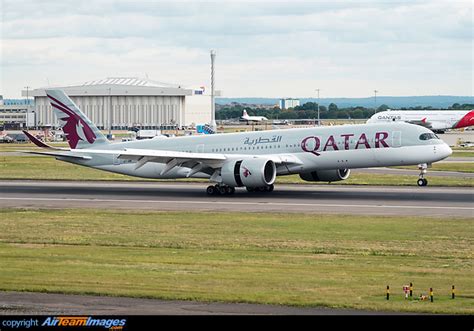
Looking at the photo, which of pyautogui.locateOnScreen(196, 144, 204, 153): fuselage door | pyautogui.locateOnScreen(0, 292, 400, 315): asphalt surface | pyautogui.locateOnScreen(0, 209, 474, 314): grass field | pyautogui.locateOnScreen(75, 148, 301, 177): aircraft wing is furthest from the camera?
pyautogui.locateOnScreen(196, 144, 204, 153): fuselage door

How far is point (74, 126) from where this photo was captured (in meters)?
58.2

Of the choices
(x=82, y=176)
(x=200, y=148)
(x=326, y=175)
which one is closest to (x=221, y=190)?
(x=200, y=148)

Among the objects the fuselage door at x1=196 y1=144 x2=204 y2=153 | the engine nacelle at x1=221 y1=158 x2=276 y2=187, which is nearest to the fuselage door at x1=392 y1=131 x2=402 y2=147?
the engine nacelle at x1=221 y1=158 x2=276 y2=187

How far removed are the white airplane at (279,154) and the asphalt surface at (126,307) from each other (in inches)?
1082

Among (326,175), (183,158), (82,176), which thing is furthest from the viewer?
(82,176)

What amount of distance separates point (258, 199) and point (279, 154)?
4.17m

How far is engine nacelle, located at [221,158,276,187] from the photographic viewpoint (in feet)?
161

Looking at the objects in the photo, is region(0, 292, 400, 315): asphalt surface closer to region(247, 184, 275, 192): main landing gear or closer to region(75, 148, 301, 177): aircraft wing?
region(75, 148, 301, 177): aircraft wing

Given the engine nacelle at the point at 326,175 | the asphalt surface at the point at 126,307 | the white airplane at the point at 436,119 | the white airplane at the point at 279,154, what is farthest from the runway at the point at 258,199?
the white airplane at the point at 436,119

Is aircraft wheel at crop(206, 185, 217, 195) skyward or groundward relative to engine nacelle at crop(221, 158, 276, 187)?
groundward

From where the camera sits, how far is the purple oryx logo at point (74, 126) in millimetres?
58156

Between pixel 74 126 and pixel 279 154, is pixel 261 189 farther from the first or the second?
pixel 74 126

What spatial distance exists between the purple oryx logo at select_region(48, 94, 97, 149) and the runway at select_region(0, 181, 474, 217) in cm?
303

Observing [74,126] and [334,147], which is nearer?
[334,147]
